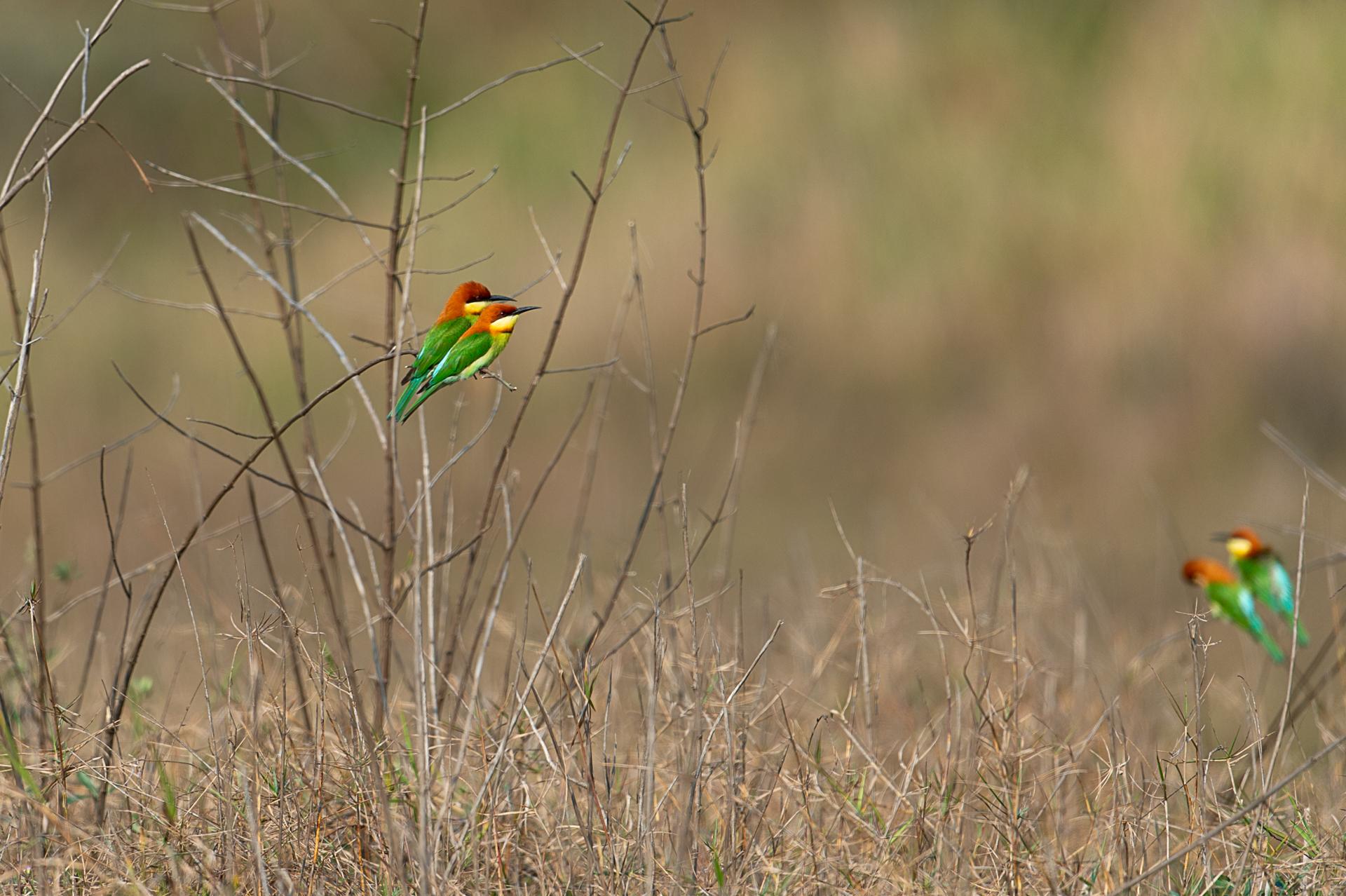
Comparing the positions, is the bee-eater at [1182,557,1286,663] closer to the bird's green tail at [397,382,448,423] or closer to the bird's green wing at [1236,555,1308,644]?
the bird's green wing at [1236,555,1308,644]

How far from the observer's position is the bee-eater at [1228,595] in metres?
2.05

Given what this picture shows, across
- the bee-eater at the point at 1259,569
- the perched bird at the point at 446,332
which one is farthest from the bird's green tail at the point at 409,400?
the bee-eater at the point at 1259,569

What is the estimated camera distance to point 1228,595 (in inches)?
82.0

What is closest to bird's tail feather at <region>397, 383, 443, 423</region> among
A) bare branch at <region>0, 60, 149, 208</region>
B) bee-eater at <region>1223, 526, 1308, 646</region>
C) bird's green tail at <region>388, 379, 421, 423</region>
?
bird's green tail at <region>388, 379, 421, 423</region>

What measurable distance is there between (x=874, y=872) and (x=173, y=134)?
4.89m

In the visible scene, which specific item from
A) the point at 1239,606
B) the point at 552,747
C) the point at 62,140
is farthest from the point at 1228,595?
the point at 62,140

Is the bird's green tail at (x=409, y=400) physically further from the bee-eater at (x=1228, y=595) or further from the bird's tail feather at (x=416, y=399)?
the bee-eater at (x=1228, y=595)

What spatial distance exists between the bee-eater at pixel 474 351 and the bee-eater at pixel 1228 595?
1.39 meters

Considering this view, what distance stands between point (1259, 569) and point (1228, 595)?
76 millimetres

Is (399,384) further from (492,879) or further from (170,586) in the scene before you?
(170,586)

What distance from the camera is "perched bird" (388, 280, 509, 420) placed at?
1.15 meters

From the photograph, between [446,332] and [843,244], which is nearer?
[446,332]

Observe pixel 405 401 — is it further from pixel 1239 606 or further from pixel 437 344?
pixel 1239 606

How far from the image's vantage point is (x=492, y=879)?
1.37 m
